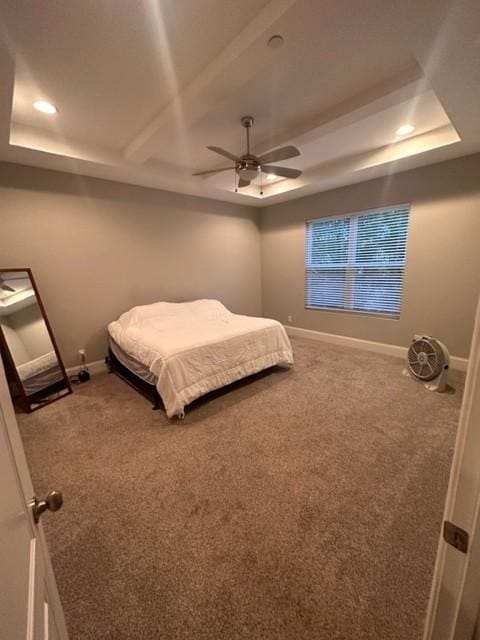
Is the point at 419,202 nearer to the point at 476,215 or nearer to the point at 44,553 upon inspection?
the point at 476,215

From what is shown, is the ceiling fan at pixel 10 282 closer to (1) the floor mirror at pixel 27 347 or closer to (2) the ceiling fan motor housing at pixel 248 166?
(1) the floor mirror at pixel 27 347

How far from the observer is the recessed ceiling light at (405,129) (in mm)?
2652

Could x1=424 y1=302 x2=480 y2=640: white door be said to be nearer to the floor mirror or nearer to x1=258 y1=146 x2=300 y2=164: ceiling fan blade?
x1=258 y1=146 x2=300 y2=164: ceiling fan blade

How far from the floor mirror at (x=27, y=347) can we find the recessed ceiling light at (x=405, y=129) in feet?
13.8

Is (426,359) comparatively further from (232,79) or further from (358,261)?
(232,79)

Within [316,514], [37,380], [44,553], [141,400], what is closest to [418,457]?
[316,514]

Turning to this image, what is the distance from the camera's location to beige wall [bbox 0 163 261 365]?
295 cm

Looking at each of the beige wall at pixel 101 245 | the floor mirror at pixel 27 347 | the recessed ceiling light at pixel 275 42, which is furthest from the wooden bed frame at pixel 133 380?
the recessed ceiling light at pixel 275 42

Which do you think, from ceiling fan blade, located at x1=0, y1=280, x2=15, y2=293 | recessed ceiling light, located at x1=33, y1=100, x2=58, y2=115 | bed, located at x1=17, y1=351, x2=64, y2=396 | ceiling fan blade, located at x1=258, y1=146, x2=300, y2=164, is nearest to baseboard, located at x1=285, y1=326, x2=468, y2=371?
ceiling fan blade, located at x1=258, y1=146, x2=300, y2=164

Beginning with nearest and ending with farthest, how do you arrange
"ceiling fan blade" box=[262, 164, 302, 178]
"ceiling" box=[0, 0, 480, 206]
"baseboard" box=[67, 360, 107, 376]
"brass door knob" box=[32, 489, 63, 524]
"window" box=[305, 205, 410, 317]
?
1. "brass door knob" box=[32, 489, 63, 524]
2. "ceiling" box=[0, 0, 480, 206]
3. "ceiling fan blade" box=[262, 164, 302, 178]
4. "baseboard" box=[67, 360, 107, 376]
5. "window" box=[305, 205, 410, 317]

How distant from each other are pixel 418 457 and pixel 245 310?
12.5 ft

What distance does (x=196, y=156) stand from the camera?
324 cm

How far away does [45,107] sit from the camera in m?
2.22

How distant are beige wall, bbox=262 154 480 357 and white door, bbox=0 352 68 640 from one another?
13.0 ft
